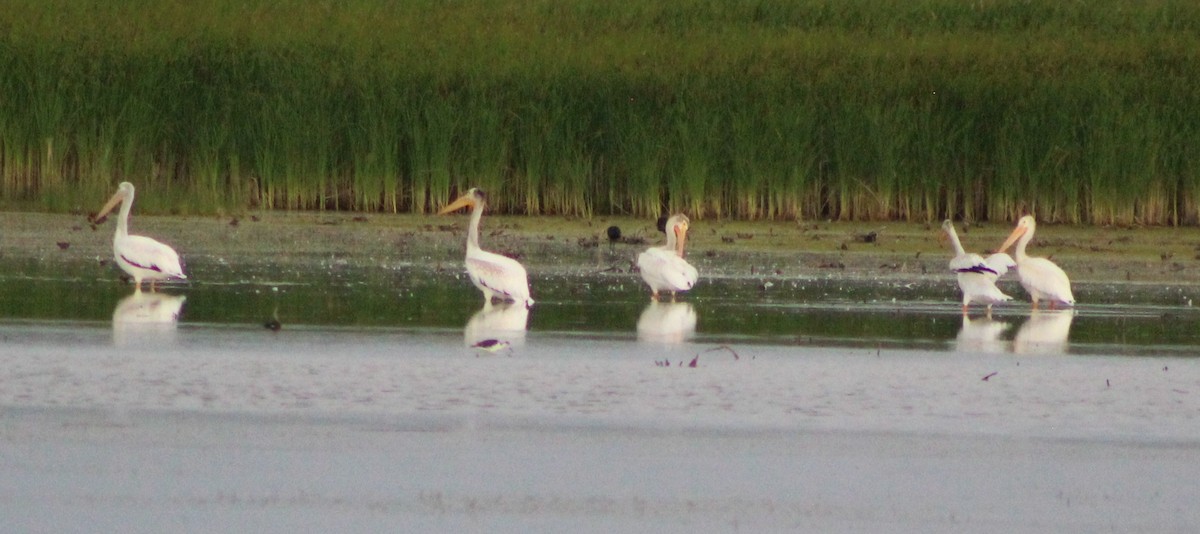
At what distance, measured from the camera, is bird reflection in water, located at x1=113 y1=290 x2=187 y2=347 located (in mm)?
9781

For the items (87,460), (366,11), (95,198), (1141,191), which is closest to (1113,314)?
(1141,191)

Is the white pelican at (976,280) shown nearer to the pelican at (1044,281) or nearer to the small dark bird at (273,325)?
the pelican at (1044,281)

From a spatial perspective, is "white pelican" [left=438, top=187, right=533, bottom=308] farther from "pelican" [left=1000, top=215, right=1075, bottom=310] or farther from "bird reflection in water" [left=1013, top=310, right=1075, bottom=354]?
"pelican" [left=1000, top=215, right=1075, bottom=310]

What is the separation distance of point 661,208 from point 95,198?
539 cm

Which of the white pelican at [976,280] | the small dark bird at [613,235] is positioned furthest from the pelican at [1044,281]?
the small dark bird at [613,235]

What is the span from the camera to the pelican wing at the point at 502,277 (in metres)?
12.4

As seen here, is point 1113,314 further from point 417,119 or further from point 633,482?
point 417,119

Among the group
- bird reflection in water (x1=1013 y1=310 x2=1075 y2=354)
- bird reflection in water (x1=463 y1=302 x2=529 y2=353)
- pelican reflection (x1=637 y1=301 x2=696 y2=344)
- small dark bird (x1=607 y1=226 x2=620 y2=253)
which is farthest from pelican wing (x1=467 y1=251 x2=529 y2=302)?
small dark bird (x1=607 y1=226 x2=620 y2=253)

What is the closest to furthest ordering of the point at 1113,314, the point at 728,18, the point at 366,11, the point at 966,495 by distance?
the point at 966,495, the point at 1113,314, the point at 366,11, the point at 728,18

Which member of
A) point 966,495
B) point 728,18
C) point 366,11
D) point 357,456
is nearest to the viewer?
point 966,495

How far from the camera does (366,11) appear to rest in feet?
91.7

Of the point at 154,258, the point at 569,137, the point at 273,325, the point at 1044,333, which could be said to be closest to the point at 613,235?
the point at 569,137

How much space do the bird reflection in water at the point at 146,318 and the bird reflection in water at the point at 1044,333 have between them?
14.3 ft

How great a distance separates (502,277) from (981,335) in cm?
299
